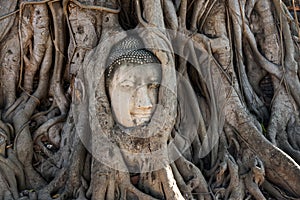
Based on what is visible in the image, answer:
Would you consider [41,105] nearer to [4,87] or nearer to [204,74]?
[4,87]

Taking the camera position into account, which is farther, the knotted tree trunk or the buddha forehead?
the buddha forehead

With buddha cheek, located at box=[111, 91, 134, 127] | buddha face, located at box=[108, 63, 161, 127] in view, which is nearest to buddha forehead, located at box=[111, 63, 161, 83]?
buddha face, located at box=[108, 63, 161, 127]

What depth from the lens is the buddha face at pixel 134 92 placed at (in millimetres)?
3395

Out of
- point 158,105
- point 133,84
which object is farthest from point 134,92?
point 158,105

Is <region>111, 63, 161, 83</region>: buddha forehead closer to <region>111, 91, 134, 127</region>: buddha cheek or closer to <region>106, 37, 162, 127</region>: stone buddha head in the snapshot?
<region>106, 37, 162, 127</region>: stone buddha head

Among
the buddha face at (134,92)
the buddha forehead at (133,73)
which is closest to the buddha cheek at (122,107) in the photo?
the buddha face at (134,92)

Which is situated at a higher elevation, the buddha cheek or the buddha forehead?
the buddha forehead

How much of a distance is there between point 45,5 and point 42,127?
3.63ft

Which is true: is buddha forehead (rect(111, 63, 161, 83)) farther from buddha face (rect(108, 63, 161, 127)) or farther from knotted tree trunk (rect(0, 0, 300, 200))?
knotted tree trunk (rect(0, 0, 300, 200))

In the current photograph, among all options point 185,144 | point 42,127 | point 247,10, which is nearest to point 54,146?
point 42,127

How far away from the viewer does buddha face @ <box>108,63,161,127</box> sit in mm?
3395

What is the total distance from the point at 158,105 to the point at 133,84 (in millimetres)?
261

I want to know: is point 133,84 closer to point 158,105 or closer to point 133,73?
point 133,73

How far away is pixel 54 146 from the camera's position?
377 centimetres
